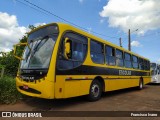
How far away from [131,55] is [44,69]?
8.82 metres

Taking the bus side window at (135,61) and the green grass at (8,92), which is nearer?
the green grass at (8,92)

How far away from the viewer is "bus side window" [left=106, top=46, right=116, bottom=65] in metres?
10.6

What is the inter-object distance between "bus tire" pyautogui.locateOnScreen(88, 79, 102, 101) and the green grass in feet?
9.62

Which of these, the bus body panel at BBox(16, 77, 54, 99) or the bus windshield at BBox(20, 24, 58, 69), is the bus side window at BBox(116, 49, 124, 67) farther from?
the bus body panel at BBox(16, 77, 54, 99)

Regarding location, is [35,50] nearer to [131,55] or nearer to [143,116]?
[143,116]

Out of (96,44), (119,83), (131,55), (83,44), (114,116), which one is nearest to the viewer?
(114,116)

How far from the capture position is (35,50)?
7836mm

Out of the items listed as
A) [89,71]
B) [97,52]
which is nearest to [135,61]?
[97,52]

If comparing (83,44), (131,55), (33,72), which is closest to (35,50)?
(33,72)

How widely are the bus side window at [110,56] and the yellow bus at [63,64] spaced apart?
0.17ft

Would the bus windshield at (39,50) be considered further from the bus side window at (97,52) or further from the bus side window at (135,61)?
the bus side window at (135,61)

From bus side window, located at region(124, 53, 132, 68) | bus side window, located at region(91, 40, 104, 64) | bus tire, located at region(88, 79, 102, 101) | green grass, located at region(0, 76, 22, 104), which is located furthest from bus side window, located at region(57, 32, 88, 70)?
bus side window, located at region(124, 53, 132, 68)

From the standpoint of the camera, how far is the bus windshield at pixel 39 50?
7250 millimetres

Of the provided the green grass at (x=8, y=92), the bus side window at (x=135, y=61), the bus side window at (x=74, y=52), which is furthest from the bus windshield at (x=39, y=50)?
the bus side window at (x=135, y=61)
